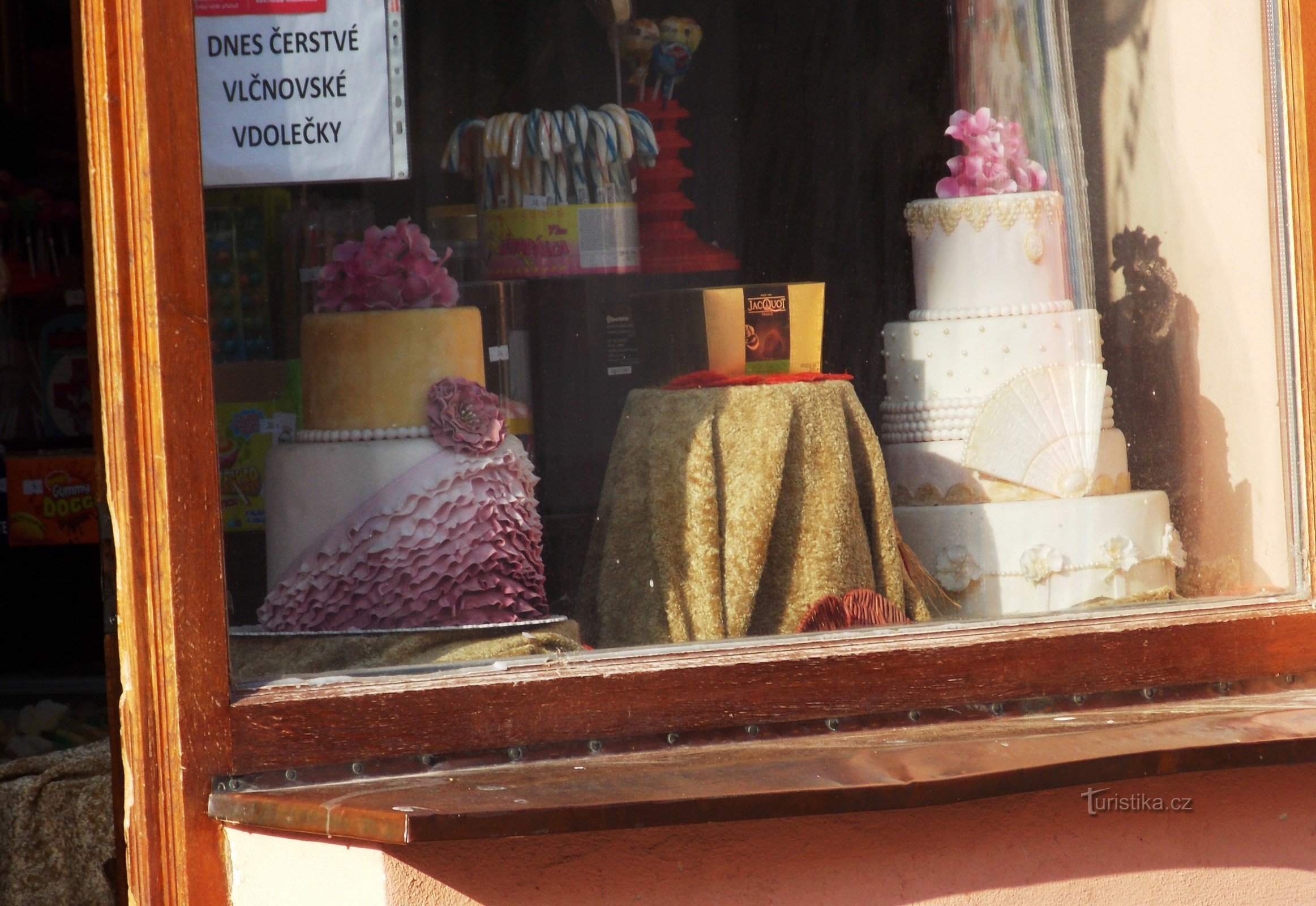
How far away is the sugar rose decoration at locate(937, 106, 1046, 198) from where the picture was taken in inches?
85.0

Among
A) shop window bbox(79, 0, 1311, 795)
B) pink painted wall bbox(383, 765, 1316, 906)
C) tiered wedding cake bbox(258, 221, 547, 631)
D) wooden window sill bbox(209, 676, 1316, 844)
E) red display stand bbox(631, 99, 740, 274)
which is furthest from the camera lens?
red display stand bbox(631, 99, 740, 274)

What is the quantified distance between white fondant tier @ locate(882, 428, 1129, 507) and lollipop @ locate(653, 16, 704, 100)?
621mm

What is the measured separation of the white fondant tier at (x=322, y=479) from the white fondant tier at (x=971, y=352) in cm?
72

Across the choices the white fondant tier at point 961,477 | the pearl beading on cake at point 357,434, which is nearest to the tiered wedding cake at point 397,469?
the pearl beading on cake at point 357,434

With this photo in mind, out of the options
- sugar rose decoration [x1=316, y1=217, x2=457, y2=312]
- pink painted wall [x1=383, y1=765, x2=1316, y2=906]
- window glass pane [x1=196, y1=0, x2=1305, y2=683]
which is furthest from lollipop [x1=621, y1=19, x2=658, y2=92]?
pink painted wall [x1=383, y1=765, x2=1316, y2=906]

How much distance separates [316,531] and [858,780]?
2.43 feet

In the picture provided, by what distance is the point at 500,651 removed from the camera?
1747mm

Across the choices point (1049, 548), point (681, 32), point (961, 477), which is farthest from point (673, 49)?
point (1049, 548)

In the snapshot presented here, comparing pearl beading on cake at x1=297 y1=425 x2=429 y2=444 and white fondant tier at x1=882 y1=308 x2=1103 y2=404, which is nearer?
pearl beading on cake at x1=297 y1=425 x2=429 y2=444

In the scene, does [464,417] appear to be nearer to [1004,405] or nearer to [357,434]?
[357,434]

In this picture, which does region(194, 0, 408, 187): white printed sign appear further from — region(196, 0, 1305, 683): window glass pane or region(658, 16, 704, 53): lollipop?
region(658, 16, 704, 53): lollipop

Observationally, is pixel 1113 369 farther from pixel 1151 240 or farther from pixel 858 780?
pixel 858 780

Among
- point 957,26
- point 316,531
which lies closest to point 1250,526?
point 957,26

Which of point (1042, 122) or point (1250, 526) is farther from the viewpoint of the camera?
point (1042, 122)
